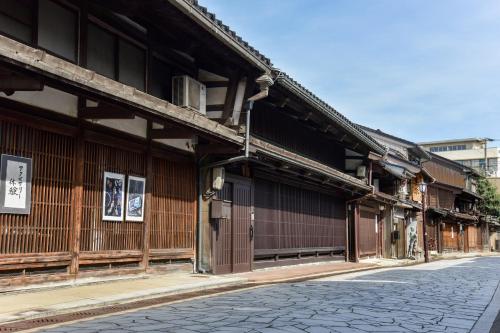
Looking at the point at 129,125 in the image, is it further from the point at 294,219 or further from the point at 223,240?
the point at 294,219

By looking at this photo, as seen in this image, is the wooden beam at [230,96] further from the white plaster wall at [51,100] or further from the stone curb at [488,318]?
the stone curb at [488,318]

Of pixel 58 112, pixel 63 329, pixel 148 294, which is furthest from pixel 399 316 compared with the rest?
pixel 58 112

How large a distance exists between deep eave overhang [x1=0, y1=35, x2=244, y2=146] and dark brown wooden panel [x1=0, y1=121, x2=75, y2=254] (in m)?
1.78

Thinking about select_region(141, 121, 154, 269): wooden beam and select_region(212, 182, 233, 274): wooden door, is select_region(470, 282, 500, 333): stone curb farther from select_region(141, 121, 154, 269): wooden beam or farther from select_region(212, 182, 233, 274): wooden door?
select_region(141, 121, 154, 269): wooden beam

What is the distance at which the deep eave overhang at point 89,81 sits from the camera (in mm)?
7496

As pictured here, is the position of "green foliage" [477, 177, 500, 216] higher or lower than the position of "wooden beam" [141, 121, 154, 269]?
higher

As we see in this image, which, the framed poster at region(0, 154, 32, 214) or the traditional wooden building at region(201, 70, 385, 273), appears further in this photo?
the traditional wooden building at region(201, 70, 385, 273)

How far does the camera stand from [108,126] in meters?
11.8

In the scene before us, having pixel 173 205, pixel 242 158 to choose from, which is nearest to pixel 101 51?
pixel 173 205

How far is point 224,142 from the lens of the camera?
1395cm

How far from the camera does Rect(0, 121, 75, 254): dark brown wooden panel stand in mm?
9562

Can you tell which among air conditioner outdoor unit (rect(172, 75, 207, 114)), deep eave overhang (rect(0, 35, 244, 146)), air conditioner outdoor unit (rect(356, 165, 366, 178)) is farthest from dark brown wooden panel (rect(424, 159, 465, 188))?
deep eave overhang (rect(0, 35, 244, 146))

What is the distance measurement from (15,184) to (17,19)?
284 centimetres

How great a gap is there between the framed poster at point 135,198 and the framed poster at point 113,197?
0.82 ft
